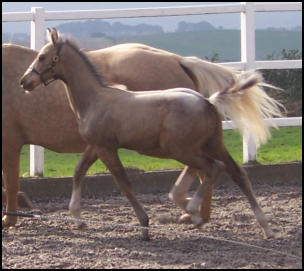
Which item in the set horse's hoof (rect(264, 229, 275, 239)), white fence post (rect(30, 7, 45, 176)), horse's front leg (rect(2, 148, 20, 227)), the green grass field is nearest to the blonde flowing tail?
horse's hoof (rect(264, 229, 275, 239))

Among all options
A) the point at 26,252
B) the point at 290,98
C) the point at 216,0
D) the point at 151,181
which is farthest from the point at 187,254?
the point at 216,0

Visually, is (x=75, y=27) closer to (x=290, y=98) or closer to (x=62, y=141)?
(x=290, y=98)

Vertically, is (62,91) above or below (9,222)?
above

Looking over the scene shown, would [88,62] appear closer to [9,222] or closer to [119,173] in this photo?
[119,173]

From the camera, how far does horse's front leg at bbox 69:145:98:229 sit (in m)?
6.36

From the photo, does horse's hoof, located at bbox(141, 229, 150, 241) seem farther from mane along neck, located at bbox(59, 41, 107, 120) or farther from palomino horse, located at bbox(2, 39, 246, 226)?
palomino horse, located at bbox(2, 39, 246, 226)

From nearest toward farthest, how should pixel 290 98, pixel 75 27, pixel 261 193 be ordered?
pixel 261 193 < pixel 290 98 < pixel 75 27

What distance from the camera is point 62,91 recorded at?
6945mm

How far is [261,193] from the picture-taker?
26.5 ft

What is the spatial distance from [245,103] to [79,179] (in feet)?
4.92

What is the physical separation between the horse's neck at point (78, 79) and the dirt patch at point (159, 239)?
92cm

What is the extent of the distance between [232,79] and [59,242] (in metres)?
2.02

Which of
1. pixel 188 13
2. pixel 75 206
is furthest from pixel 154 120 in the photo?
pixel 188 13

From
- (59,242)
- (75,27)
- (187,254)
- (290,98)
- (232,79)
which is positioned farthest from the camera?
(75,27)
